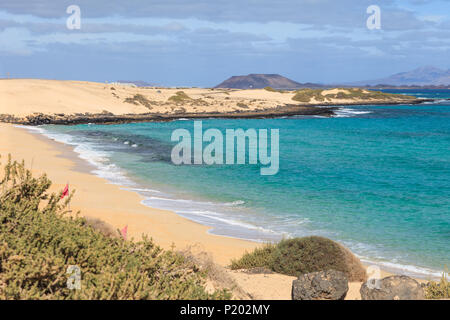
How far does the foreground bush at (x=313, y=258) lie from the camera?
9617 mm

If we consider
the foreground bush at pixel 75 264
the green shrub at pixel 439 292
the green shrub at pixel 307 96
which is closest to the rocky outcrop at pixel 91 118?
the green shrub at pixel 307 96

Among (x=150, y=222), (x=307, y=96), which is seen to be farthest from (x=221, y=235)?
(x=307, y=96)

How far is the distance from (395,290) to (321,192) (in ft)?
41.4

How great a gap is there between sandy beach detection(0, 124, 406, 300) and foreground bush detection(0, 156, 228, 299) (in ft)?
3.11

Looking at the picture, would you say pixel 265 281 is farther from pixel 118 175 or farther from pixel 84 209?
pixel 118 175

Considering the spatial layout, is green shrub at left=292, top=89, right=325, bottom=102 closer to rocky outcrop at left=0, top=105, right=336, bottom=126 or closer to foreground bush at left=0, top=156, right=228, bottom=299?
rocky outcrop at left=0, top=105, right=336, bottom=126

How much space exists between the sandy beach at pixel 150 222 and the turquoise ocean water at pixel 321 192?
0.76m

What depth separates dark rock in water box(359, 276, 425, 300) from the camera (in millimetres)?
7469

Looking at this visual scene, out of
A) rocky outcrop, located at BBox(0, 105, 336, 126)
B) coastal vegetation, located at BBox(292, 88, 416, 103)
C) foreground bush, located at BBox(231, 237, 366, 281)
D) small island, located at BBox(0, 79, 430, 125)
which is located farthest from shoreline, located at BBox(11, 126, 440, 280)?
coastal vegetation, located at BBox(292, 88, 416, 103)

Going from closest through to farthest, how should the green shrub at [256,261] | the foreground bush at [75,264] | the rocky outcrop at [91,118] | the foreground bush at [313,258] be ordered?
1. the foreground bush at [75,264]
2. the foreground bush at [313,258]
3. the green shrub at [256,261]
4. the rocky outcrop at [91,118]

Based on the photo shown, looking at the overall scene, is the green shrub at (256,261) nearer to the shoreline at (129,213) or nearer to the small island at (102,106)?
the shoreline at (129,213)
